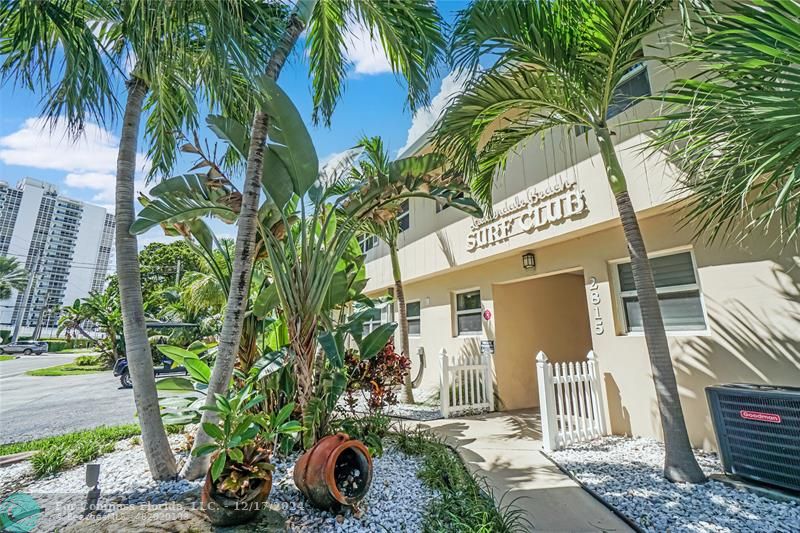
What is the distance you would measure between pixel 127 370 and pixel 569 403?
14.5 meters

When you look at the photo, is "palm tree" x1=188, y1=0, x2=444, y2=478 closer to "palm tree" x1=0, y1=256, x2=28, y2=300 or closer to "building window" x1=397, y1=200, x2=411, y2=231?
"building window" x1=397, y1=200, x2=411, y2=231

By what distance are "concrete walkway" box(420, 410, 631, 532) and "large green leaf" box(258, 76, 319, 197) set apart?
4.13 metres

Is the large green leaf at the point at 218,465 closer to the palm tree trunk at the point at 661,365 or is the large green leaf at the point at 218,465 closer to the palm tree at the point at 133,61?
the palm tree at the point at 133,61

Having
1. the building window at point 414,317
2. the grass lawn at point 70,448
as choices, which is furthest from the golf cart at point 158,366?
the building window at point 414,317

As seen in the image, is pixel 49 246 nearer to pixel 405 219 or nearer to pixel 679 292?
pixel 405 219

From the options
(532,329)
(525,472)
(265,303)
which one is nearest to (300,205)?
(265,303)

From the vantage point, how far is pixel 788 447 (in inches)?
123

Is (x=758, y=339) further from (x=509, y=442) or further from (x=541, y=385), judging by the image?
(x=509, y=442)

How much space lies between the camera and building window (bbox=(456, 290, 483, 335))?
8.59 meters

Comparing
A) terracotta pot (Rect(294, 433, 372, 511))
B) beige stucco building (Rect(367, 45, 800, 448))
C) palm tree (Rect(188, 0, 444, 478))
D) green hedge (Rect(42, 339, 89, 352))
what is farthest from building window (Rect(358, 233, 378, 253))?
green hedge (Rect(42, 339, 89, 352))

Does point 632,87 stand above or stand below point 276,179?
above

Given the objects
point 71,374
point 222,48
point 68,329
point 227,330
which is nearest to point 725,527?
point 227,330

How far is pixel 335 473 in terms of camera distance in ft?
10.1

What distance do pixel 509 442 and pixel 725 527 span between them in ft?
9.01
